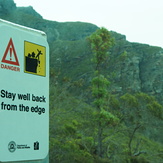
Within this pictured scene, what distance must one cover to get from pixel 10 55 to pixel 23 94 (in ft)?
0.81

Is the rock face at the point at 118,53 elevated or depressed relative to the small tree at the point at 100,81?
elevated

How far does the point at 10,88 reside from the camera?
2.28 meters

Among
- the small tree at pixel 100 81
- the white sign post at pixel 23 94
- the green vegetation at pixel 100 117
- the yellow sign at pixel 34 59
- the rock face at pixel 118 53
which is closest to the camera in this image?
the white sign post at pixel 23 94

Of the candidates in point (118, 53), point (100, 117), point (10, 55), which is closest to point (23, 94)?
point (10, 55)

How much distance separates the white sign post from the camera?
223cm

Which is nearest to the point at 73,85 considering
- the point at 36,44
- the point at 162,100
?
the point at 36,44

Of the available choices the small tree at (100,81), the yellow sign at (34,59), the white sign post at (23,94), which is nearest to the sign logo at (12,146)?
the white sign post at (23,94)

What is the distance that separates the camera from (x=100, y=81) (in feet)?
90.9

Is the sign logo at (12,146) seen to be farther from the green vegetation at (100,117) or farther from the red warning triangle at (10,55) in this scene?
the green vegetation at (100,117)

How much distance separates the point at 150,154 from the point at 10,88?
31.8 m

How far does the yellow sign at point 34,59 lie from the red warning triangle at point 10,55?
90mm

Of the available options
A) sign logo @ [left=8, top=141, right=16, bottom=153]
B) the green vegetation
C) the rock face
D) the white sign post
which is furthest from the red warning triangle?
the rock face

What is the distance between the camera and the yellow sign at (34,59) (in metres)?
2.45

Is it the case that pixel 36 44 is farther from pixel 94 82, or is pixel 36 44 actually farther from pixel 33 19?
pixel 33 19
